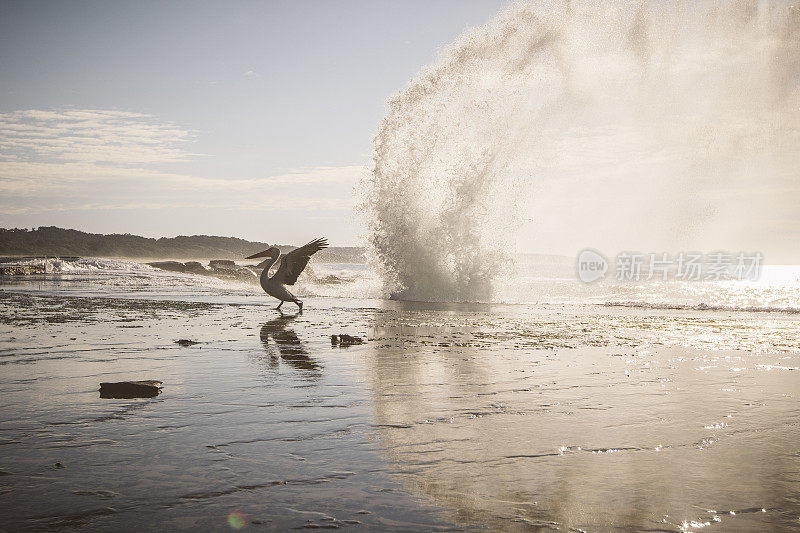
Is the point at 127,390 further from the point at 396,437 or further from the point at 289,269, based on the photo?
the point at 289,269

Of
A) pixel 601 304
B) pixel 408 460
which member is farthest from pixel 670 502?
pixel 601 304

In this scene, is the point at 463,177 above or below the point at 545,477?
above

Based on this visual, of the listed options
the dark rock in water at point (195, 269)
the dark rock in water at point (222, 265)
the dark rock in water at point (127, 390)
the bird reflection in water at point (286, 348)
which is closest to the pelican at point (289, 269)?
the bird reflection in water at point (286, 348)

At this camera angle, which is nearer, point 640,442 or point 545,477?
point 545,477

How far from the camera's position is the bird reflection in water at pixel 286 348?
773 centimetres

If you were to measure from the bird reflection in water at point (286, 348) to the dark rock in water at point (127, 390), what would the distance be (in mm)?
1947

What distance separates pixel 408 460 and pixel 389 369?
11.9 feet

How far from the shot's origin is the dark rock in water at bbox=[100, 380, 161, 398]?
569 centimetres

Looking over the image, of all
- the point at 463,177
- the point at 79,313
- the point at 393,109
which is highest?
the point at 393,109

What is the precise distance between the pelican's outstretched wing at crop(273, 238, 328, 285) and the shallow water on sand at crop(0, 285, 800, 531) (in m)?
6.88

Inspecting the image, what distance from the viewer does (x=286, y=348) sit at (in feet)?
30.9

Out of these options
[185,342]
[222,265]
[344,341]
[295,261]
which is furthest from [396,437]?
[222,265]

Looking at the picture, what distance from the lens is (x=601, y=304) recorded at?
2241 cm

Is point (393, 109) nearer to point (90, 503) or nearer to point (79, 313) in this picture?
point (79, 313)
